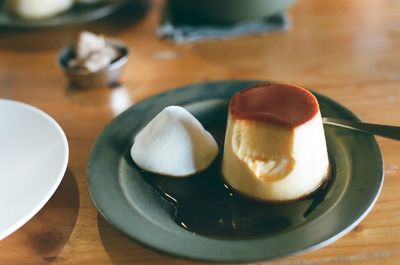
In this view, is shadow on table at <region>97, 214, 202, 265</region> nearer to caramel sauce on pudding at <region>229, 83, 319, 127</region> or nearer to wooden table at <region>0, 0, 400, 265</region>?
wooden table at <region>0, 0, 400, 265</region>

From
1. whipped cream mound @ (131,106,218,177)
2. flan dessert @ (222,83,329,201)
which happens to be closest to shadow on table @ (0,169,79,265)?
whipped cream mound @ (131,106,218,177)

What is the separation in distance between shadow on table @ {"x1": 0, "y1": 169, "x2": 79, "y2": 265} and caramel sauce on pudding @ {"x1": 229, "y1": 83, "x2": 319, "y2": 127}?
0.87 ft

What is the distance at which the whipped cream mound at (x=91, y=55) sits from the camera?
95 cm

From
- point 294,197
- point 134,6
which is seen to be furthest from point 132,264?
point 134,6

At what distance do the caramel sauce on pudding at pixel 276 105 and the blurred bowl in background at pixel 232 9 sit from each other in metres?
0.40

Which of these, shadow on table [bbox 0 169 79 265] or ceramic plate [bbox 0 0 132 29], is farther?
ceramic plate [bbox 0 0 132 29]

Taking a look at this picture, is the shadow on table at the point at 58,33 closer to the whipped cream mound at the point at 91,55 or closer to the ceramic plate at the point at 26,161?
the whipped cream mound at the point at 91,55

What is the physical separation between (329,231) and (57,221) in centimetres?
36

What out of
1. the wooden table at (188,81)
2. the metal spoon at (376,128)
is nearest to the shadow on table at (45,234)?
the wooden table at (188,81)

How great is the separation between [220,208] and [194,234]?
81 mm

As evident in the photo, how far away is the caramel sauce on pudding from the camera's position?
66cm

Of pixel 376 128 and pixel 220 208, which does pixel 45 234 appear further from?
pixel 376 128

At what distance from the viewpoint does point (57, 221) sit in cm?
68

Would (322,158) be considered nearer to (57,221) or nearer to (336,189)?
(336,189)
